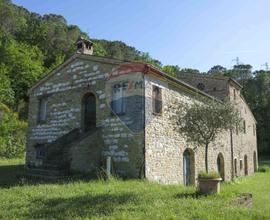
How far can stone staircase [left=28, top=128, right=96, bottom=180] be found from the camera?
1308cm

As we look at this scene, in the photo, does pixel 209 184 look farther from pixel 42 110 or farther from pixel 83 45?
pixel 42 110

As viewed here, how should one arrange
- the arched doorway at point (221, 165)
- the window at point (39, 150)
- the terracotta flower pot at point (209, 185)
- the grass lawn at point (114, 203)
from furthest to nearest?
the arched doorway at point (221, 165) < the window at point (39, 150) < the terracotta flower pot at point (209, 185) < the grass lawn at point (114, 203)

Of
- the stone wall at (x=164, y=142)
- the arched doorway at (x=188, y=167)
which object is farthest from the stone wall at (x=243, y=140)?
the stone wall at (x=164, y=142)

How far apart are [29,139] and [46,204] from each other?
35.6ft

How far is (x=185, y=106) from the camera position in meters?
12.0

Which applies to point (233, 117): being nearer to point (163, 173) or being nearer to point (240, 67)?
point (163, 173)

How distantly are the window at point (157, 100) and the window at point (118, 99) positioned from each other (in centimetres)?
142

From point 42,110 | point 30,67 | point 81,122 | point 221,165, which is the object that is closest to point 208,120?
point 81,122

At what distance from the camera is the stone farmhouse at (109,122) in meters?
13.3

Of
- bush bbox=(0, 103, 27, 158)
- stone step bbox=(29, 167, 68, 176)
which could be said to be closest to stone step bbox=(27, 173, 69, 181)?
stone step bbox=(29, 167, 68, 176)

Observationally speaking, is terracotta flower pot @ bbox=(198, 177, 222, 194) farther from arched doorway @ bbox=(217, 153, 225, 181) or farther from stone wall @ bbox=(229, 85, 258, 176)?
stone wall @ bbox=(229, 85, 258, 176)

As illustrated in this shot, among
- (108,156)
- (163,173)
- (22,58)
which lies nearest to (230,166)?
(163,173)

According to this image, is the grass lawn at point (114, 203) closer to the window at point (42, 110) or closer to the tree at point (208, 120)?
the tree at point (208, 120)

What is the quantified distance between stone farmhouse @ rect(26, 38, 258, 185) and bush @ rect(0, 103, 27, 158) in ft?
34.4
